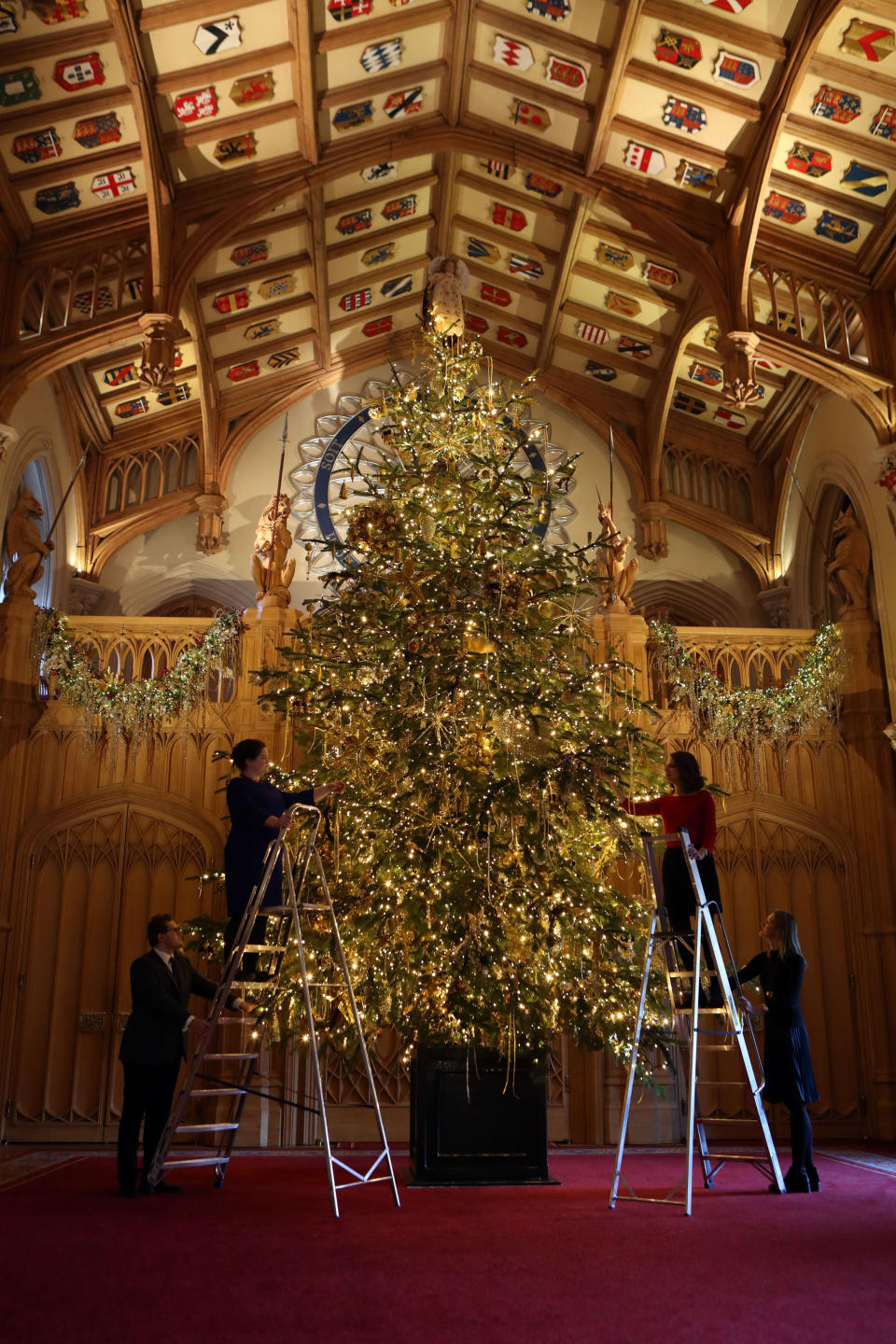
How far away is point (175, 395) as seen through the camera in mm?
10727

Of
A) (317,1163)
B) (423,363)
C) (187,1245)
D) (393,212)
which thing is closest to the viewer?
(187,1245)

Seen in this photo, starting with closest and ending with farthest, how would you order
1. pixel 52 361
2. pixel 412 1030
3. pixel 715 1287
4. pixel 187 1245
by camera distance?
pixel 715 1287, pixel 187 1245, pixel 412 1030, pixel 52 361

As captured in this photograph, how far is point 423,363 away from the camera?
677cm

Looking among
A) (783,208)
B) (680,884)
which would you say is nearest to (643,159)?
(783,208)

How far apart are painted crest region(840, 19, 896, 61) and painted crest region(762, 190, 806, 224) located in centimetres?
119

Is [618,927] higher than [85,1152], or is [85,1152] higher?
[618,927]

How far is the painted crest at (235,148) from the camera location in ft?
26.9

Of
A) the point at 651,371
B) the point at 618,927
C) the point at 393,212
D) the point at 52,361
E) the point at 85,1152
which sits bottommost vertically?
the point at 85,1152

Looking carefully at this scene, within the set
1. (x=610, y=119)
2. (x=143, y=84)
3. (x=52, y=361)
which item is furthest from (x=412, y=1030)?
(x=610, y=119)

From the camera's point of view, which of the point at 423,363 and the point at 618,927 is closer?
the point at 618,927

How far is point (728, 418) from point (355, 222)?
412 centimetres

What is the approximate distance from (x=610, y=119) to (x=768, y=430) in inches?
143

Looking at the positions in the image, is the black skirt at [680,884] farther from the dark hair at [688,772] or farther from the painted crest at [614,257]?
the painted crest at [614,257]

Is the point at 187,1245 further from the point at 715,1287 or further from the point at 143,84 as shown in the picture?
the point at 143,84
